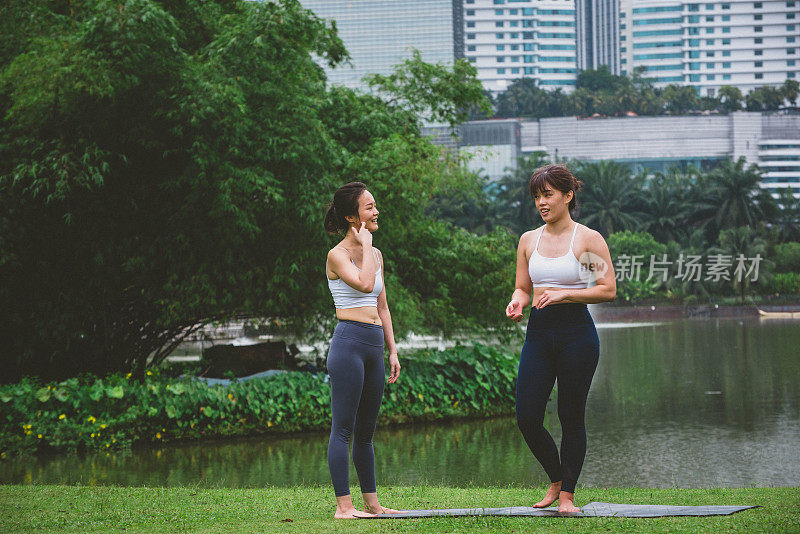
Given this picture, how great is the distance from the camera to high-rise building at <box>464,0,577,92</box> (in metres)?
148

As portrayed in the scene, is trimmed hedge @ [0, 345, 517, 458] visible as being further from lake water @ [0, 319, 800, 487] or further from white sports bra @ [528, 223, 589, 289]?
white sports bra @ [528, 223, 589, 289]

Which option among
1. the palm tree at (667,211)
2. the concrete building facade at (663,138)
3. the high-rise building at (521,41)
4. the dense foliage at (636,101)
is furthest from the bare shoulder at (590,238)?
the high-rise building at (521,41)

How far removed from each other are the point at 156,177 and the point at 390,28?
116132mm

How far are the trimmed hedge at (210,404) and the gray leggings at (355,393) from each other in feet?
23.2

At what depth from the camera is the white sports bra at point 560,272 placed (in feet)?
15.1

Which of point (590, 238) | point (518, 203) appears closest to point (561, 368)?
point (590, 238)

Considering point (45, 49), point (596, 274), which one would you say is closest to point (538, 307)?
point (596, 274)

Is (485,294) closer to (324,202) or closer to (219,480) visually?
(324,202)

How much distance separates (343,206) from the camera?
4922mm

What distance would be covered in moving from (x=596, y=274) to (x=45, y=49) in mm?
9120

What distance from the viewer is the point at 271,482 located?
8.84 meters

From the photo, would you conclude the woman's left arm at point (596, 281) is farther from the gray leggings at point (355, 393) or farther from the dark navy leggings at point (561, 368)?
the gray leggings at point (355, 393)

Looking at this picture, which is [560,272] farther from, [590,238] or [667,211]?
[667,211]

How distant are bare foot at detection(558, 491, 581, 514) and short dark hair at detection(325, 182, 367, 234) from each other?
1781mm
